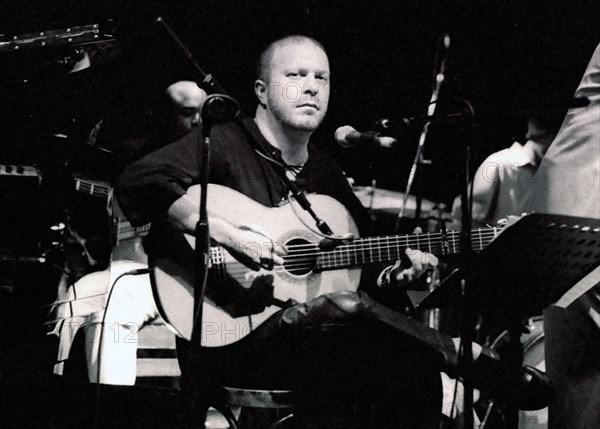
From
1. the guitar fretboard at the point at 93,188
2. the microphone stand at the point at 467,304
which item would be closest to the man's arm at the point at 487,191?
the microphone stand at the point at 467,304

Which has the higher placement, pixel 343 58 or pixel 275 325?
pixel 343 58

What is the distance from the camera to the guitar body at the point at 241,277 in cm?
277

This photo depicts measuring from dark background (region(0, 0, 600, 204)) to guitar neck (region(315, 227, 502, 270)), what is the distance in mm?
1383

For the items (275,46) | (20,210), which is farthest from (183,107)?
(20,210)

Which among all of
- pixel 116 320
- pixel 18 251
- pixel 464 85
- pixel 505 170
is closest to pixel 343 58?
pixel 464 85

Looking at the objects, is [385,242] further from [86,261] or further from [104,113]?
[104,113]

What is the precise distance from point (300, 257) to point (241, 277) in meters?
0.27

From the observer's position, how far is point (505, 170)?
380cm

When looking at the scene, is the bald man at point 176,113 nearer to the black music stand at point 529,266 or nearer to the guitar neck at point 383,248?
the guitar neck at point 383,248

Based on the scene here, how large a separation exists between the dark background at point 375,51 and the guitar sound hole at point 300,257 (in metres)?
1.49

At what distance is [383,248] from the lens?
2.96 m

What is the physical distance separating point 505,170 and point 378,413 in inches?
74.7

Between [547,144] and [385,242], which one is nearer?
[385,242]

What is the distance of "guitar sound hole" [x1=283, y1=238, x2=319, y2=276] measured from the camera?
291 cm
